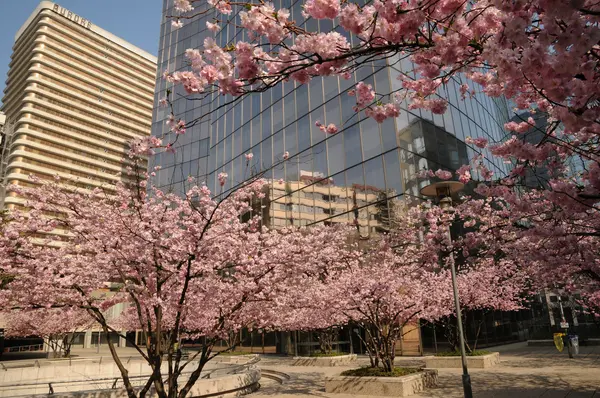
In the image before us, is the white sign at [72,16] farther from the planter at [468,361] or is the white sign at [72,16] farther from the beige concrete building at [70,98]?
the planter at [468,361]

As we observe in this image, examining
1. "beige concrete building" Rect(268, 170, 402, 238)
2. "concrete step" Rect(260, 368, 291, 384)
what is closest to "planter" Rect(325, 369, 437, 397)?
"concrete step" Rect(260, 368, 291, 384)

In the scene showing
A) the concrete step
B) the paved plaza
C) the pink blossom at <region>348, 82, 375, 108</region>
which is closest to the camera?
the pink blossom at <region>348, 82, 375, 108</region>

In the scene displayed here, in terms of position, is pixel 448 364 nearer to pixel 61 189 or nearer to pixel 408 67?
pixel 61 189

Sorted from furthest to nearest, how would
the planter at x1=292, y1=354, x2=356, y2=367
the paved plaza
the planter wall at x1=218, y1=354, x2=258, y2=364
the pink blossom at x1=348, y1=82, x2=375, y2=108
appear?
1. the planter wall at x1=218, y1=354, x2=258, y2=364
2. the planter at x1=292, y1=354, x2=356, y2=367
3. the paved plaza
4. the pink blossom at x1=348, y1=82, x2=375, y2=108

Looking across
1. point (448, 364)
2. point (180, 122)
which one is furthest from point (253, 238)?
point (448, 364)

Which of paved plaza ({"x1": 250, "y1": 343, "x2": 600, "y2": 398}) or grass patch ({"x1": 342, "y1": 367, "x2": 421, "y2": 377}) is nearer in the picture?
paved plaza ({"x1": 250, "y1": 343, "x2": 600, "y2": 398})

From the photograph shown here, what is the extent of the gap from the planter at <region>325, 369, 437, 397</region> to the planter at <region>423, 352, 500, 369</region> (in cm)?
513

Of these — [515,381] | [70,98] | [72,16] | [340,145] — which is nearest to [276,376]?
[515,381]

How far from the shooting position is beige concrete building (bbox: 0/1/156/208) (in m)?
70.2

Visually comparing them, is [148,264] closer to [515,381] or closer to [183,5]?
[183,5]

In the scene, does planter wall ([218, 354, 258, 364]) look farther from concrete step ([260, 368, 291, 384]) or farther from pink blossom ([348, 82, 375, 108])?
pink blossom ([348, 82, 375, 108])

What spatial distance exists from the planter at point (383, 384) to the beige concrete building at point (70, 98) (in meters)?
64.3

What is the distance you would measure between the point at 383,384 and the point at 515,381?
501cm

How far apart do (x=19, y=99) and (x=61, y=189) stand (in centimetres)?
8433
